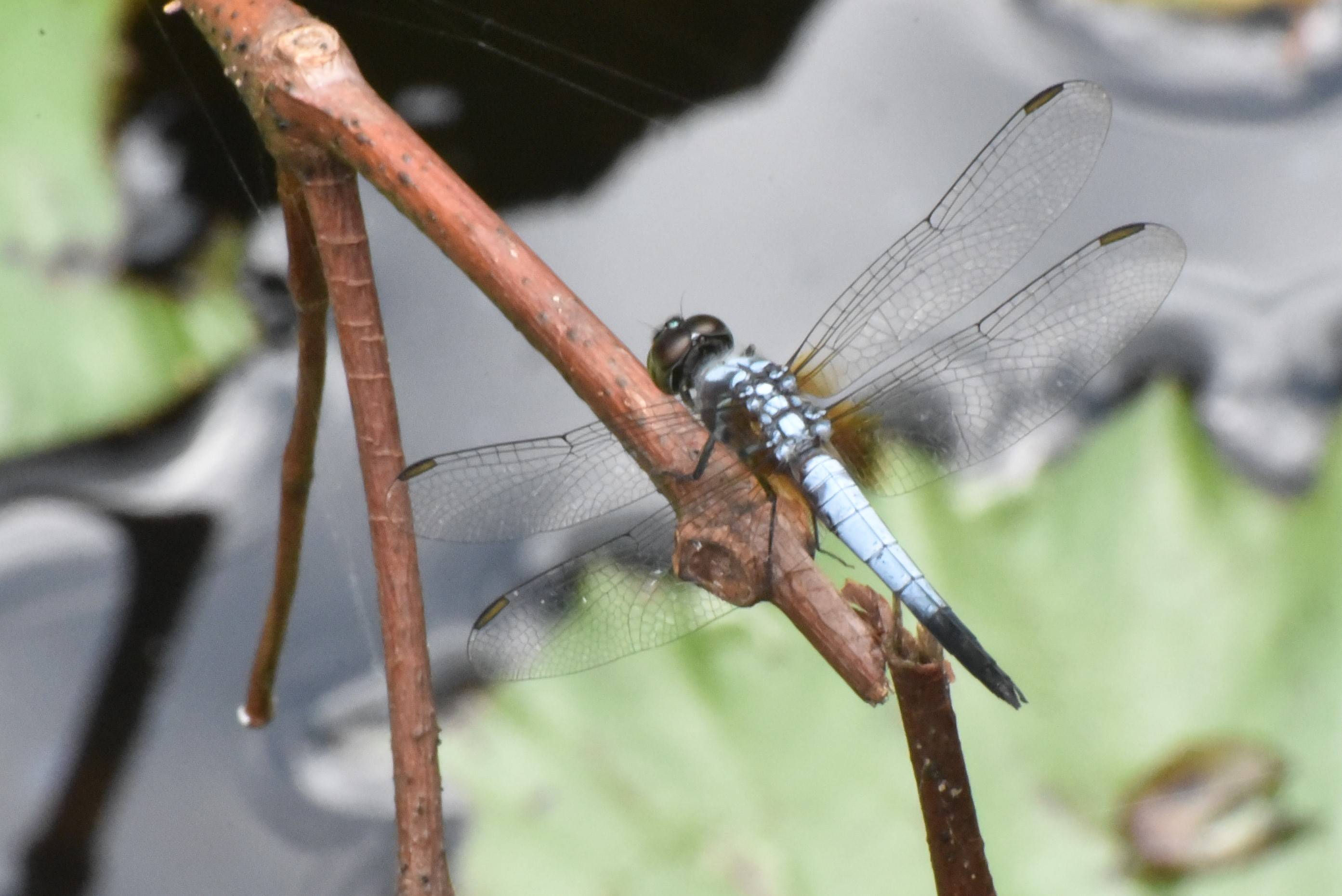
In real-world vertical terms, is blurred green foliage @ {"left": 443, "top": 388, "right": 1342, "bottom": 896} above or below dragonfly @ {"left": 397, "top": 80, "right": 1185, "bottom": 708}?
below

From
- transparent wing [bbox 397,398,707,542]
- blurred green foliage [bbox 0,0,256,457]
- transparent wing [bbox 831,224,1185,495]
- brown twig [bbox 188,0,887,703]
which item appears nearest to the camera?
brown twig [bbox 188,0,887,703]

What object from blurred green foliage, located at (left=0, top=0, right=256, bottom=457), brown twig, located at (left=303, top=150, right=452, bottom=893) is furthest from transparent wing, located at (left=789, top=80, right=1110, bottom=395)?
blurred green foliage, located at (left=0, top=0, right=256, bottom=457)

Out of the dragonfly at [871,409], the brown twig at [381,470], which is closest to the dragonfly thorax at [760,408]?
the dragonfly at [871,409]

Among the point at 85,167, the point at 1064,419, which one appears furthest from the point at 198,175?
the point at 1064,419

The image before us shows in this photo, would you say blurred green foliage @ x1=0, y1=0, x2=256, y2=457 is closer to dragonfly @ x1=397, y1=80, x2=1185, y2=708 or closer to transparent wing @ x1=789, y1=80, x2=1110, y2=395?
dragonfly @ x1=397, y1=80, x2=1185, y2=708

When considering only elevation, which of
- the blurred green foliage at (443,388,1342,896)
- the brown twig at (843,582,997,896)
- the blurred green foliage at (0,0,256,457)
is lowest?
the brown twig at (843,582,997,896)

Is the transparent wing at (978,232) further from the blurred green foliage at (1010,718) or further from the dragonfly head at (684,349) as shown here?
the blurred green foliage at (1010,718)

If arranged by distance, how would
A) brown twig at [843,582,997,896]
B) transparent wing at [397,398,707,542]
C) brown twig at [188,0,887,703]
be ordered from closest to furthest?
brown twig at [843,582,997,896] → brown twig at [188,0,887,703] → transparent wing at [397,398,707,542]
